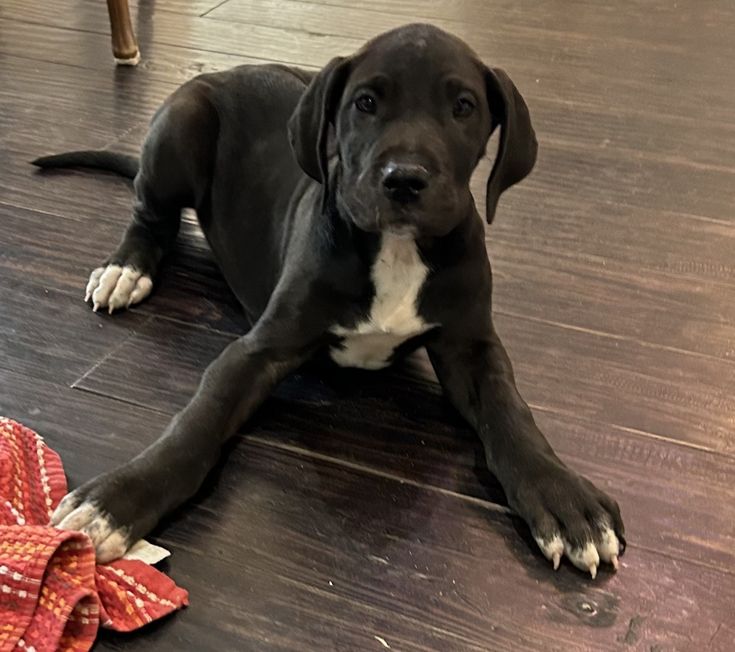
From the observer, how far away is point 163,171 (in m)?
2.40

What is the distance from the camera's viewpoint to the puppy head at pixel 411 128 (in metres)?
1.71

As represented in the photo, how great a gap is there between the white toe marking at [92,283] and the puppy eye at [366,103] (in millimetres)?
847

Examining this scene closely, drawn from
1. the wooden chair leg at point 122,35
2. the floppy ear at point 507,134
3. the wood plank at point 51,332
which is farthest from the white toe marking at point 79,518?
the wooden chair leg at point 122,35

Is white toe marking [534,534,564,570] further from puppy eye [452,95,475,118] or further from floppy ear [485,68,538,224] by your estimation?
puppy eye [452,95,475,118]

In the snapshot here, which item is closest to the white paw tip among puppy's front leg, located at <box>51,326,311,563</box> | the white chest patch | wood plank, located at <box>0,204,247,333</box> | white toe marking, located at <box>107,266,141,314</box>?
the white chest patch

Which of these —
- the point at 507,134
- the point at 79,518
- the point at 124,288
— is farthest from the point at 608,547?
the point at 124,288

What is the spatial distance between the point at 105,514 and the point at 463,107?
2.92 feet

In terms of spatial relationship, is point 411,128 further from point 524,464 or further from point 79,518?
point 79,518

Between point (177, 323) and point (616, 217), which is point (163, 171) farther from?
point (616, 217)

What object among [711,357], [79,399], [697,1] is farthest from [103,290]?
[697,1]

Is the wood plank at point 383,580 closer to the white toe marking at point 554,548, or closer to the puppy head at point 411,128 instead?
the white toe marking at point 554,548

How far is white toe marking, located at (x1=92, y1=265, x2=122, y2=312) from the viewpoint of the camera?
90.7 inches

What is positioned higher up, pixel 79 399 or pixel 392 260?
pixel 392 260

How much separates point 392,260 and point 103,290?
0.75 m
